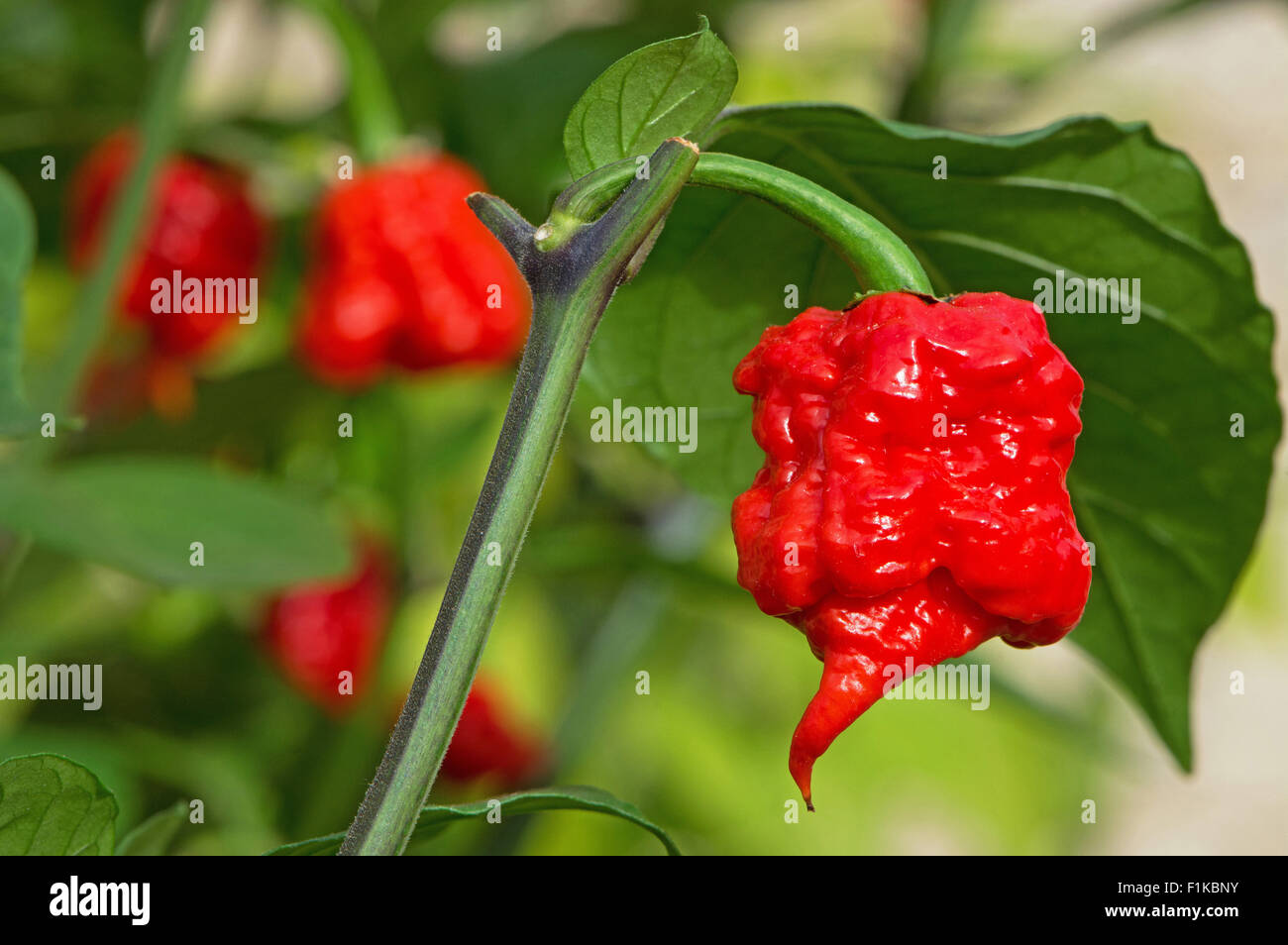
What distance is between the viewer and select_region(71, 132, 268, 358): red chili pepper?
0.82m

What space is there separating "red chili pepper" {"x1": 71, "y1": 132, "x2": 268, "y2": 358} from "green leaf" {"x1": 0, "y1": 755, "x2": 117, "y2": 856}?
525 mm

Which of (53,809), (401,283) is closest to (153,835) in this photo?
(53,809)

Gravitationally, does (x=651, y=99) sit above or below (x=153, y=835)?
above

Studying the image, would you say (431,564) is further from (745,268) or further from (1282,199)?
(1282,199)

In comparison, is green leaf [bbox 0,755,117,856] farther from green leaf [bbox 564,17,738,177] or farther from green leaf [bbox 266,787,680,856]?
green leaf [bbox 564,17,738,177]

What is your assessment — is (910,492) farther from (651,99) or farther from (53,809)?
(53,809)

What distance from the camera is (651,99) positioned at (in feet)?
1.09

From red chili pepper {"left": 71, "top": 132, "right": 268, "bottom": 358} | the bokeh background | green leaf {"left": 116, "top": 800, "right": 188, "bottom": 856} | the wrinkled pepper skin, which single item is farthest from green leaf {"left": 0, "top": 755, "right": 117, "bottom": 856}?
red chili pepper {"left": 71, "top": 132, "right": 268, "bottom": 358}

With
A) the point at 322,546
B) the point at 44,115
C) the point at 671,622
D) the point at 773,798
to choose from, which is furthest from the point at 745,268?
the point at 773,798

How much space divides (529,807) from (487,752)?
0.61 meters

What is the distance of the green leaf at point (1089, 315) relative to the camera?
0.41 metres

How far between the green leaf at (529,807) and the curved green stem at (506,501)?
1.6 inches

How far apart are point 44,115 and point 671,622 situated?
644 mm

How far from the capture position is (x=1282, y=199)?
154cm
